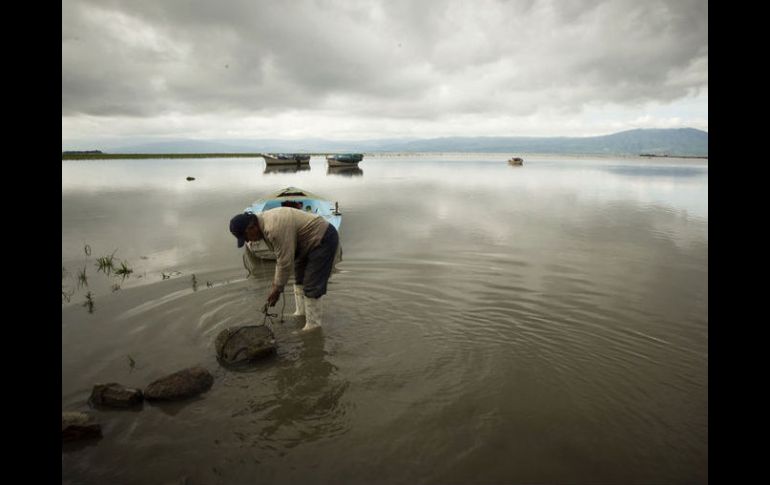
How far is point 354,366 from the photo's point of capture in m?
5.79

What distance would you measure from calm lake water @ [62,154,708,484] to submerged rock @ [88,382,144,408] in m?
0.15

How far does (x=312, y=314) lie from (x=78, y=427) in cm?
348

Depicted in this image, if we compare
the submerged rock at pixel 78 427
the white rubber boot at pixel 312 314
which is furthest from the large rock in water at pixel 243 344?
the submerged rock at pixel 78 427

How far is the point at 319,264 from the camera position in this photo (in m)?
6.51

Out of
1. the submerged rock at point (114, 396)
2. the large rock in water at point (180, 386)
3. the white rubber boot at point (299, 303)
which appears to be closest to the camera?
the submerged rock at point (114, 396)

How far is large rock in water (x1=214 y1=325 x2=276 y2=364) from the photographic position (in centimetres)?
582

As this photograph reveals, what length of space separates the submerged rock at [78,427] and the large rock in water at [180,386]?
2.21 feet

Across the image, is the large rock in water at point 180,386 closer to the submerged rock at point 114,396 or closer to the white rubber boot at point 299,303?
the submerged rock at point 114,396

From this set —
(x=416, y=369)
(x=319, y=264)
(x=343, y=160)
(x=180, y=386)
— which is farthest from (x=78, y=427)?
(x=343, y=160)

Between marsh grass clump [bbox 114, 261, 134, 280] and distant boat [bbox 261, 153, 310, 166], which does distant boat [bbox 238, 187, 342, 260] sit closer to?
marsh grass clump [bbox 114, 261, 134, 280]

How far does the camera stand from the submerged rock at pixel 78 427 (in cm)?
415

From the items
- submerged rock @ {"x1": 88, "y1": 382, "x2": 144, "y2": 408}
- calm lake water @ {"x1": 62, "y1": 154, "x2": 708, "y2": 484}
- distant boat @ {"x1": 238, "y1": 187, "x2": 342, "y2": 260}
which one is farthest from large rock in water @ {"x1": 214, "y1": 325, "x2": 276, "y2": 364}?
distant boat @ {"x1": 238, "y1": 187, "x2": 342, "y2": 260}

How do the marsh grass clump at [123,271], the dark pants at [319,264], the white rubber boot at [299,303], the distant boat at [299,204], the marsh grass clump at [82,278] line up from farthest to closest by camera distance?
the distant boat at [299,204] → the marsh grass clump at [123,271] → the marsh grass clump at [82,278] → the white rubber boot at [299,303] → the dark pants at [319,264]

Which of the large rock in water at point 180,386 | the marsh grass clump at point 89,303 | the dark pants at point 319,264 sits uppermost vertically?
the dark pants at point 319,264
